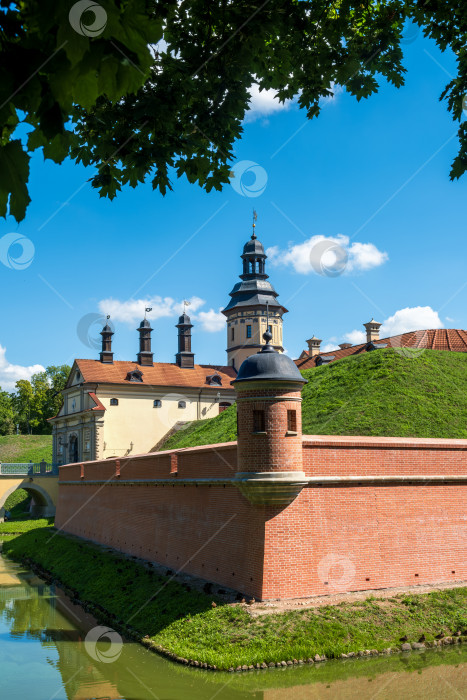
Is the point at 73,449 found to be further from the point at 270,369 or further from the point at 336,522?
the point at 270,369

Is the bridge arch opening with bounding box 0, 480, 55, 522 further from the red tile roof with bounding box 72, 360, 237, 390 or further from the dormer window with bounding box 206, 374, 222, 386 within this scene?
the dormer window with bounding box 206, 374, 222, 386

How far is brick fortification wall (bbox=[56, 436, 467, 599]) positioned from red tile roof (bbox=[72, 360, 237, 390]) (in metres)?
32.5

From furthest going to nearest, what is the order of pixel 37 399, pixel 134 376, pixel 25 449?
pixel 37 399
pixel 25 449
pixel 134 376

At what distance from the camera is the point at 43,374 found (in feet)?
283

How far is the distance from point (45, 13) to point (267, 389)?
1248 cm

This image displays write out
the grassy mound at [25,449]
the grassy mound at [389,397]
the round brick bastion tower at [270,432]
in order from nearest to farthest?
the round brick bastion tower at [270,432] < the grassy mound at [389,397] < the grassy mound at [25,449]

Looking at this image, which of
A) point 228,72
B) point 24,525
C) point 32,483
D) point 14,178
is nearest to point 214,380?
point 32,483

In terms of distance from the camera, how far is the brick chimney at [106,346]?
174ft

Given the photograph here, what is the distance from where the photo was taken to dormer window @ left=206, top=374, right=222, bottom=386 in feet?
180

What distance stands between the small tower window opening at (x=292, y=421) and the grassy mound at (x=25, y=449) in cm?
5371

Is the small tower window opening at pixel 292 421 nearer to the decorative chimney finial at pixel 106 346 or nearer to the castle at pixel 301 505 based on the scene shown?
the castle at pixel 301 505

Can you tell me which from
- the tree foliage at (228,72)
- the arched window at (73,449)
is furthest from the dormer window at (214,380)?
the tree foliage at (228,72)

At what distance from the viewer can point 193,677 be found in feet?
39.5

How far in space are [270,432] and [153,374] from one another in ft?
128
